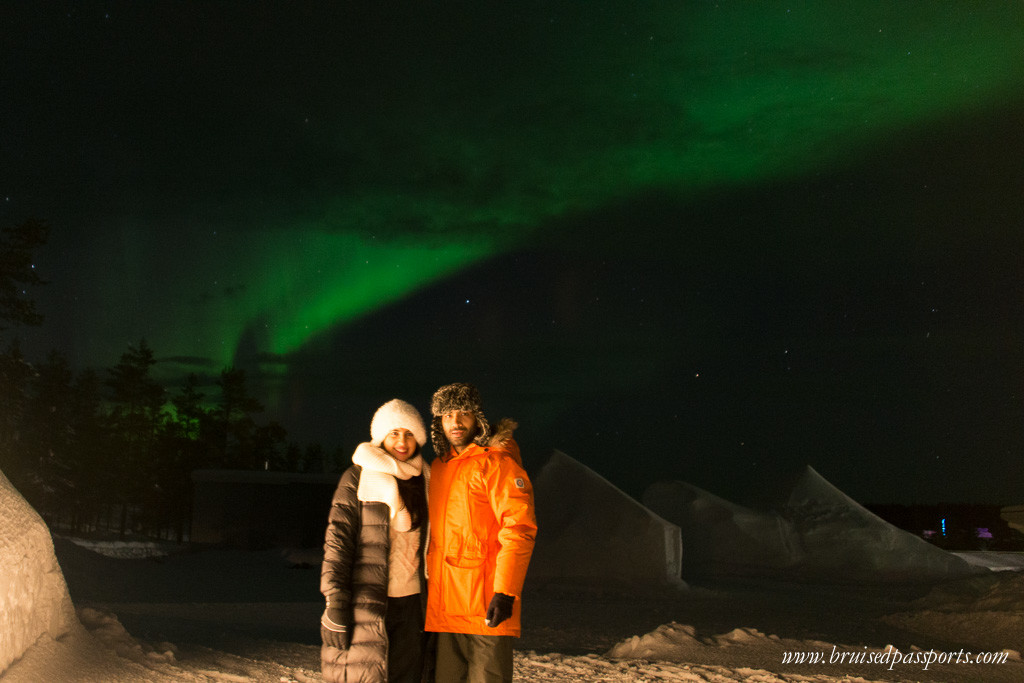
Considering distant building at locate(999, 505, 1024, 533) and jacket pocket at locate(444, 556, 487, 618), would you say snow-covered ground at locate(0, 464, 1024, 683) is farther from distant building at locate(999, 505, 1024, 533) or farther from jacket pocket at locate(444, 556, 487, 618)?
jacket pocket at locate(444, 556, 487, 618)

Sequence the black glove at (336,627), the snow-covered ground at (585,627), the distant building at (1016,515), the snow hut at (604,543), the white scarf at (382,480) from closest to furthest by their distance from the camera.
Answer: the black glove at (336,627) < the white scarf at (382,480) < the snow-covered ground at (585,627) < the distant building at (1016,515) < the snow hut at (604,543)

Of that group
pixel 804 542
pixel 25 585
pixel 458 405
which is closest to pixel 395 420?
pixel 458 405

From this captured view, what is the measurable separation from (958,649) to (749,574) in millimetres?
11295

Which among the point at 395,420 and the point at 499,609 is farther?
the point at 395,420

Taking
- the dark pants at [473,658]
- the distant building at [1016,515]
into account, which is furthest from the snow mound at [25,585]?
the distant building at [1016,515]

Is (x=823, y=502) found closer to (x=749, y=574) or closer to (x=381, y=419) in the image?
(x=749, y=574)

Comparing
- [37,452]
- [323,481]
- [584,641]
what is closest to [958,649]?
[584,641]

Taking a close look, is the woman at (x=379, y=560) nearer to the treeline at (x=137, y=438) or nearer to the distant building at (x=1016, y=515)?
the distant building at (x=1016, y=515)

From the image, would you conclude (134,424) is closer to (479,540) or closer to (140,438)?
(140,438)

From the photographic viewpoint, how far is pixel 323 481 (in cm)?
2345

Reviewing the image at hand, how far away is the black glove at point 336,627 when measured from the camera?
346 cm

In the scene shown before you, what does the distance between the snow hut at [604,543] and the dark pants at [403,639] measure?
1358 centimetres

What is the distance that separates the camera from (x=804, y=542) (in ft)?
71.1

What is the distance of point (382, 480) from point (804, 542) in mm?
20502
